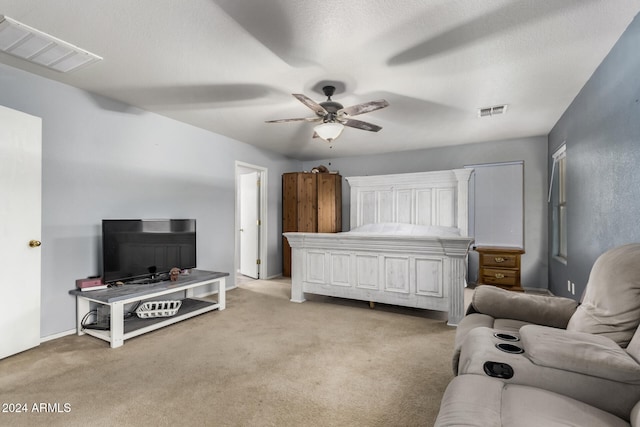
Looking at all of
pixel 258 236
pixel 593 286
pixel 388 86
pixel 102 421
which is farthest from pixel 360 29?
pixel 258 236

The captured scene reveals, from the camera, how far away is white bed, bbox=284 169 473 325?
3215 mm

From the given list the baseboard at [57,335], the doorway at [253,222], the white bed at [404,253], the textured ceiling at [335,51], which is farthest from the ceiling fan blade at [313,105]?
the baseboard at [57,335]

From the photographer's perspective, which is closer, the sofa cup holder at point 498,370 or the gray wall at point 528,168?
the sofa cup holder at point 498,370

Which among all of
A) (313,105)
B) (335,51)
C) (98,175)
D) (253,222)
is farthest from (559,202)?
(98,175)

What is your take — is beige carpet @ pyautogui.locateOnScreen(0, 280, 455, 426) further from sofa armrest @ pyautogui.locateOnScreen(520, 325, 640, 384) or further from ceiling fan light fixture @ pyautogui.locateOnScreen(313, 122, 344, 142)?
ceiling fan light fixture @ pyautogui.locateOnScreen(313, 122, 344, 142)

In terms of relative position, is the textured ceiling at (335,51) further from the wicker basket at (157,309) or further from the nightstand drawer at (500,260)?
the wicker basket at (157,309)

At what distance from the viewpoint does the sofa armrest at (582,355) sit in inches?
40.0

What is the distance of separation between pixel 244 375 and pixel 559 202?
4.46 meters

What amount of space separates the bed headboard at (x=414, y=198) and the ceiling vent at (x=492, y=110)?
1.42 metres

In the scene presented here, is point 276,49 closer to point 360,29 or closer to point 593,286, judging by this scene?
point 360,29

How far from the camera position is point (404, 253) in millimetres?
3434

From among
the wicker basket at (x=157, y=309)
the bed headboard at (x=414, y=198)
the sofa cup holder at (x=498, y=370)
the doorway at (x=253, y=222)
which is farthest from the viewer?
the doorway at (x=253, y=222)

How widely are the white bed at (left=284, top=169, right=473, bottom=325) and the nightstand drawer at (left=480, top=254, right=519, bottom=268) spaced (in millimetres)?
537

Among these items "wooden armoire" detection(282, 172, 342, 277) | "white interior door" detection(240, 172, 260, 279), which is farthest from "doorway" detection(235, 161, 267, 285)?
"wooden armoire" detection(282, 172, 342, 277)
